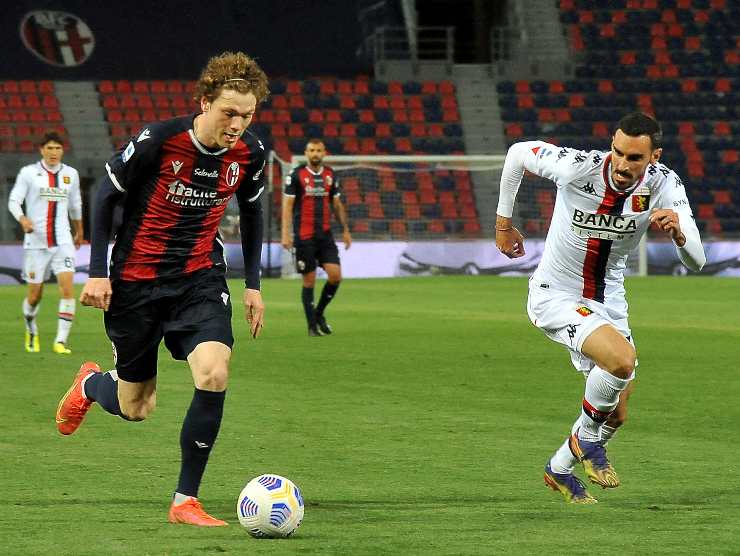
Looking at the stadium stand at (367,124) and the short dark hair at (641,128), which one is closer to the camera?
the short dark hair at (641,128)

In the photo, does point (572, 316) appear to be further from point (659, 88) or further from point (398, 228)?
point (659, 88)

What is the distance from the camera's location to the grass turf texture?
5387 millimetres

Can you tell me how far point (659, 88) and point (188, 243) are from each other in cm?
2823

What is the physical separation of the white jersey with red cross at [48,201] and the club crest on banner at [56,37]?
18741mm

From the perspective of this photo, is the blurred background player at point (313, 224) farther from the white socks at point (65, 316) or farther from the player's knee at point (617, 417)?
the player's knee at point (617, 417)

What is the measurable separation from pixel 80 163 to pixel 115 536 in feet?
76.2

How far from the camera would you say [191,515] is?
18.0 ft

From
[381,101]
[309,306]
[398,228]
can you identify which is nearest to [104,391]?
[309,306]

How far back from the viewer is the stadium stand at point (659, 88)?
31391mm

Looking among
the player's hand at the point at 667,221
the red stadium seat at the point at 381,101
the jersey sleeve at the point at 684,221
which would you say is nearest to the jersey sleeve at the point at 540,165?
the jersey sleeve at the point at 684,221

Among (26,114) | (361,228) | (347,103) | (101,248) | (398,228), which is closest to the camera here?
(101,248)

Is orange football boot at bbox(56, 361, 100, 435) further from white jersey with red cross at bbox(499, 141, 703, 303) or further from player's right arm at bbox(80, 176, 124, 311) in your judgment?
white jersey with red cross at bbox(499, 141, 703, 303)

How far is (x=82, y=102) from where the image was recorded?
1211 inches

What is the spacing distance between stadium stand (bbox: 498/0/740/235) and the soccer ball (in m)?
25.7
